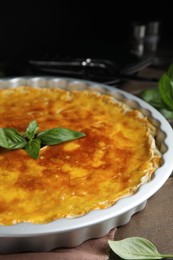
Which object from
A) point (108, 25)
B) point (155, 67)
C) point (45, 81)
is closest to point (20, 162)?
point (45, 81)

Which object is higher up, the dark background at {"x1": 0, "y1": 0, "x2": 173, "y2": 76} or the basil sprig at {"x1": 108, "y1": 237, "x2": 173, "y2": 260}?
the basil sprig at {"x1": 108, "y1": 237, "x2": 173, "y2": 260}

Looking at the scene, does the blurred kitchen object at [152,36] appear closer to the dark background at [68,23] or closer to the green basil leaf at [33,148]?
the dark background at [68,23]

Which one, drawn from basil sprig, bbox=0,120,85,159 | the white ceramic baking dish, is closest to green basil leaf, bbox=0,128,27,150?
basil sprig, bbox=0,120,85,159

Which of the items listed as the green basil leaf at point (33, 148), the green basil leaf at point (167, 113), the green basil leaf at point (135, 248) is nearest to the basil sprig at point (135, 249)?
the green basil leaf at point (135, 248)

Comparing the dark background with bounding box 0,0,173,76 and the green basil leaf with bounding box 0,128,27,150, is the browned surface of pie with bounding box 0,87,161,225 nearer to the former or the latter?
the green basil leaf with bounding box 0,128,27,150

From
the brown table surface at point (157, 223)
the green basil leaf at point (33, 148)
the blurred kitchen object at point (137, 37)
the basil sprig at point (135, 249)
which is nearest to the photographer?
the basil sprig at point (135, 249)

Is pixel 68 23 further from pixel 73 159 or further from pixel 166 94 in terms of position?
pixel 73 159
